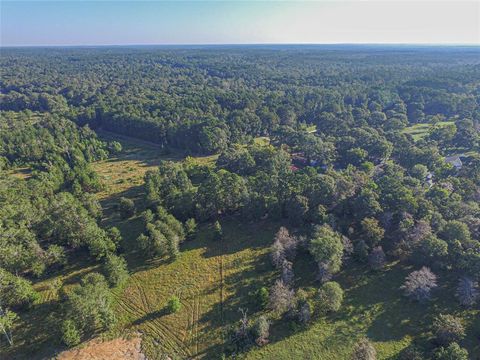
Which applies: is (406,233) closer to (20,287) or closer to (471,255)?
(471,255)

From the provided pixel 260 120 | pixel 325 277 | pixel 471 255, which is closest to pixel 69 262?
pixel 325 277

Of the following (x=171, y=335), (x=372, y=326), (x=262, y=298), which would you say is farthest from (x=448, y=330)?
(x=171, y=335)

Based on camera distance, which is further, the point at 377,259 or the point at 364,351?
the point at 377,259

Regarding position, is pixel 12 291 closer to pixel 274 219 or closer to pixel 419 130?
pixel 274 219

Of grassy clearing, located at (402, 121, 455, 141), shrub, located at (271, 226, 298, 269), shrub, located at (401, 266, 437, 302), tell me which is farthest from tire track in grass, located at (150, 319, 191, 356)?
grassy clearing, located at (402, 121, 455, 141)

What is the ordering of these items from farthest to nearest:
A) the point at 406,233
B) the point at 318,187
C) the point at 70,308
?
1. the point at 318,187
2. the point at 406,233
3. the point at 70,308

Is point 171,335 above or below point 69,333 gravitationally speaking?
below
